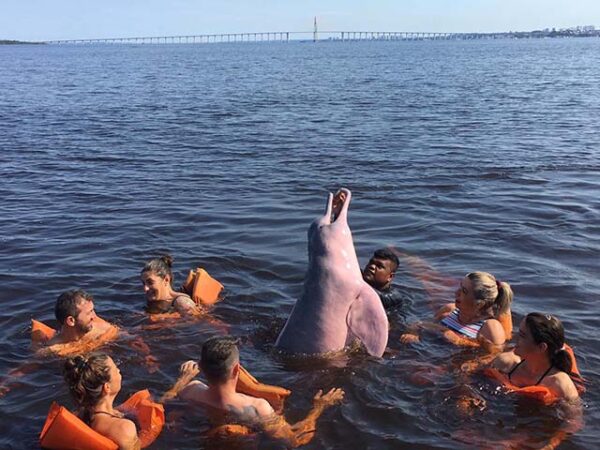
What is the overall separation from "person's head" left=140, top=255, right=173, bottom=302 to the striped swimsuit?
12.6 feet

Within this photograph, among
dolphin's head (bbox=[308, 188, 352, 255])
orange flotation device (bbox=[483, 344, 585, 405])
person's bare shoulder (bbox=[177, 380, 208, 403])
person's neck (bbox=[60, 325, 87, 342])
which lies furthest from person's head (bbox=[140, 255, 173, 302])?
orange flotation device (bbox=[483, 344, 585, 405])

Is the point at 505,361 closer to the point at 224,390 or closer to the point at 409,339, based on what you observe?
the point at 409,339

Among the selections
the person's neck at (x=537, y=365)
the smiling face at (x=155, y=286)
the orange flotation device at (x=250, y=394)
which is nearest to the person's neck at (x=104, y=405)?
the orange flotation device at (x=250, y=394)

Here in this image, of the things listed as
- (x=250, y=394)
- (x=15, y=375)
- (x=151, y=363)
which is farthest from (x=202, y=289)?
(x=250, y=394)

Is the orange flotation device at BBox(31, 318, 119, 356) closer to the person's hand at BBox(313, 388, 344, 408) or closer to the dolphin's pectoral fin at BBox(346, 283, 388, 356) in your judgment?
the person's hand at BBox(313, 388, 344, 408)

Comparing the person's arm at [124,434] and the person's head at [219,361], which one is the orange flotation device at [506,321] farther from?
the person's arm at [124,434]

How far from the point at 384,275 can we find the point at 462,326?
1.40 m

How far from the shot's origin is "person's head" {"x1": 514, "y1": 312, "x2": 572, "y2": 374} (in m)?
6.70

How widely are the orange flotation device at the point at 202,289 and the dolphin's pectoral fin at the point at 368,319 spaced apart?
287cm

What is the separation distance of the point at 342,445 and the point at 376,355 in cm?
165

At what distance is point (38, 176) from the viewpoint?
19000 millimetres

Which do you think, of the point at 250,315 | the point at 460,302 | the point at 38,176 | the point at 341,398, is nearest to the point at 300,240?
the point at 250,315

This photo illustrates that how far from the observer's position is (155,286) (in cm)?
931

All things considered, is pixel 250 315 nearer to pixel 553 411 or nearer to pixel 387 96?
pixel 553 411
